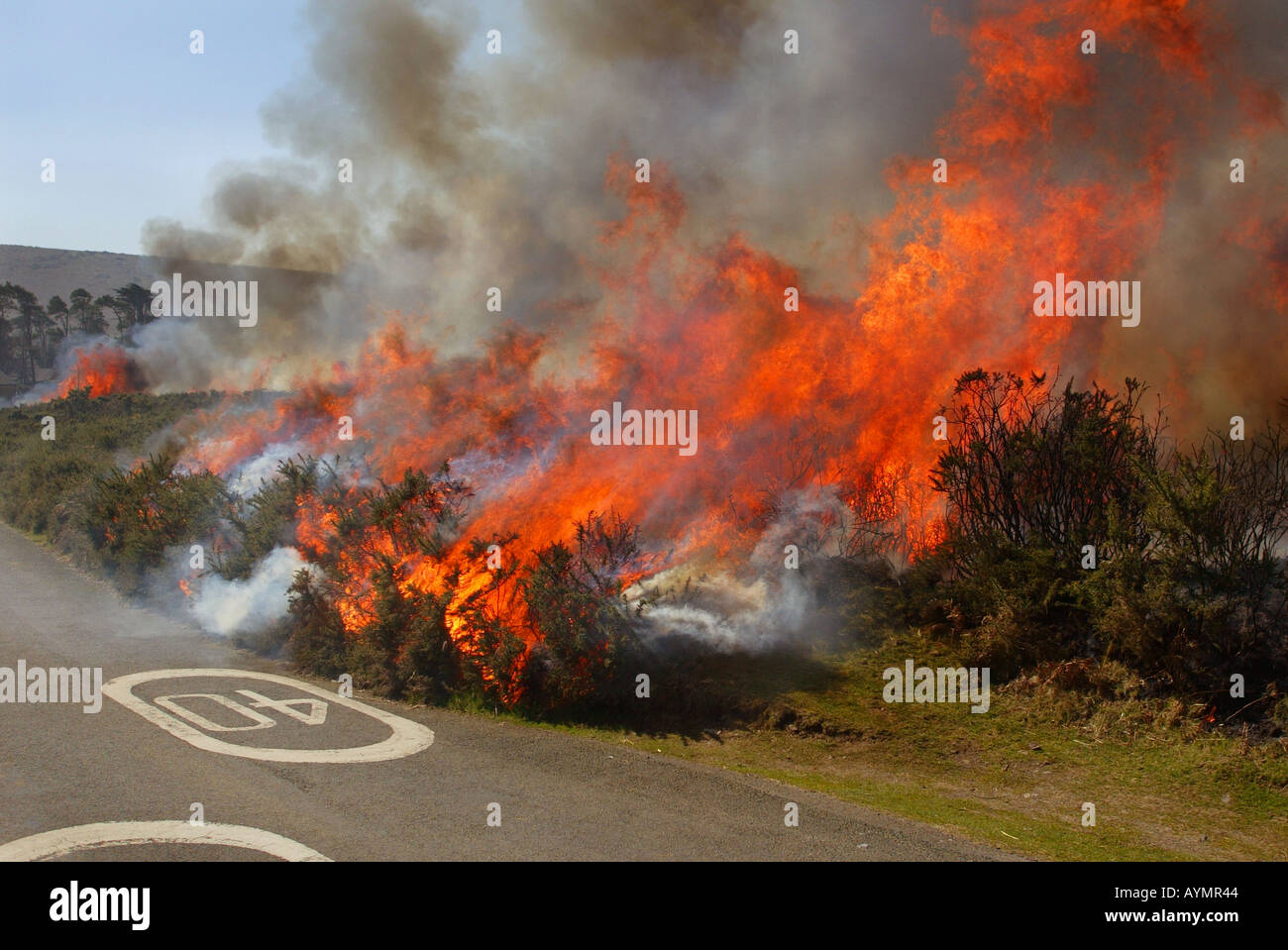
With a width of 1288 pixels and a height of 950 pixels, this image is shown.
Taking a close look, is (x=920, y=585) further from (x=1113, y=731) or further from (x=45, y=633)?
(x=45, y=633)

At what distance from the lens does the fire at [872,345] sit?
13.2 meters

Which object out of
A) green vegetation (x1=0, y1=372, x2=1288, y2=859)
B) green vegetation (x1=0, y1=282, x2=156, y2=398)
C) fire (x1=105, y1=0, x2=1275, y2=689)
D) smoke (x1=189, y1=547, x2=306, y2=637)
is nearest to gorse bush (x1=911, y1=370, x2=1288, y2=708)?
green vegetation (x1=0, y1=372, x2=1288, y2=859)

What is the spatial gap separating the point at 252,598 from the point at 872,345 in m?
10.8

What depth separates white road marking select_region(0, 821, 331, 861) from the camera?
6621mm

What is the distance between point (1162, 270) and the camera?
46.8ft

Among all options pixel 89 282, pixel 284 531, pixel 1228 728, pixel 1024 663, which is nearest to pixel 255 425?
pixel 284 531

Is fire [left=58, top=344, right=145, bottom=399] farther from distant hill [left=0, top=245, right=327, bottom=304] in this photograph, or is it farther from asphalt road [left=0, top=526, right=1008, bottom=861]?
asphalt road [left=0, top=526, right=1008, bottom=861]

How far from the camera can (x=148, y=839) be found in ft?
22.6

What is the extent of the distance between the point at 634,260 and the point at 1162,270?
9.70 meters

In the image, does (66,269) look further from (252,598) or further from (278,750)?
(278,750)

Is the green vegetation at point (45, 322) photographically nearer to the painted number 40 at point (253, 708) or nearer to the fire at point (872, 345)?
the fire at point (872, 345)

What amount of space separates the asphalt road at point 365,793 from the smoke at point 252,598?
2410 millimetres

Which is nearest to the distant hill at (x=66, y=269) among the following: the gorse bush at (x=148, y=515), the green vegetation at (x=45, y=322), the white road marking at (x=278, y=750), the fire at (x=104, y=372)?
the green vegetation at (x=45, y=322)

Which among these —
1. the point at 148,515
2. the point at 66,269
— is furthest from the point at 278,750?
the point at 66,269
